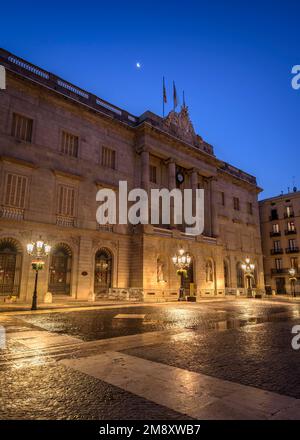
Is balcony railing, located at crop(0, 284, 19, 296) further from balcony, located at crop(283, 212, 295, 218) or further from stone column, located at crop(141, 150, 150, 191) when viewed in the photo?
balcony, located at crop(283, 212, 295, 218)

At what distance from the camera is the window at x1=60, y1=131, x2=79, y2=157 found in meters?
24.4

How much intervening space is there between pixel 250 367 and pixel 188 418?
2582 millimetres

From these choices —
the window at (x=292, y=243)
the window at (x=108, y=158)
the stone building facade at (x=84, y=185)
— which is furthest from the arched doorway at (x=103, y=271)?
the window at (x=292, y=243)

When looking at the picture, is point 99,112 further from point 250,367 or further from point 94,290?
point 250,367

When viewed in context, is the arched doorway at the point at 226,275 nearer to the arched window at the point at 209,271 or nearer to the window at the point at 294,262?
the arched window at the point at 209,271

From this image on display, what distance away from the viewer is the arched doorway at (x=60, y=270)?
22.2m

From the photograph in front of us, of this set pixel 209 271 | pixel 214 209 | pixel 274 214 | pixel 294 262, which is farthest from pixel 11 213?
pixel 274 214

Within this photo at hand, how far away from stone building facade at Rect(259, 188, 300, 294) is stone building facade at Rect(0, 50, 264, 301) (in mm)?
17689

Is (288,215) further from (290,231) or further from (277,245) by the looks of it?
(277,245)

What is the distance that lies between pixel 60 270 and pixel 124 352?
57.4 feet

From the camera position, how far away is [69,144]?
24781 mm

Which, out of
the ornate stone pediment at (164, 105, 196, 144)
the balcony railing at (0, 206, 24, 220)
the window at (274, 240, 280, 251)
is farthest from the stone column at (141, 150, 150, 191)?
the window at (274, 240, 280, 251)

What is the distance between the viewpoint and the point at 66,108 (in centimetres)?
2494
